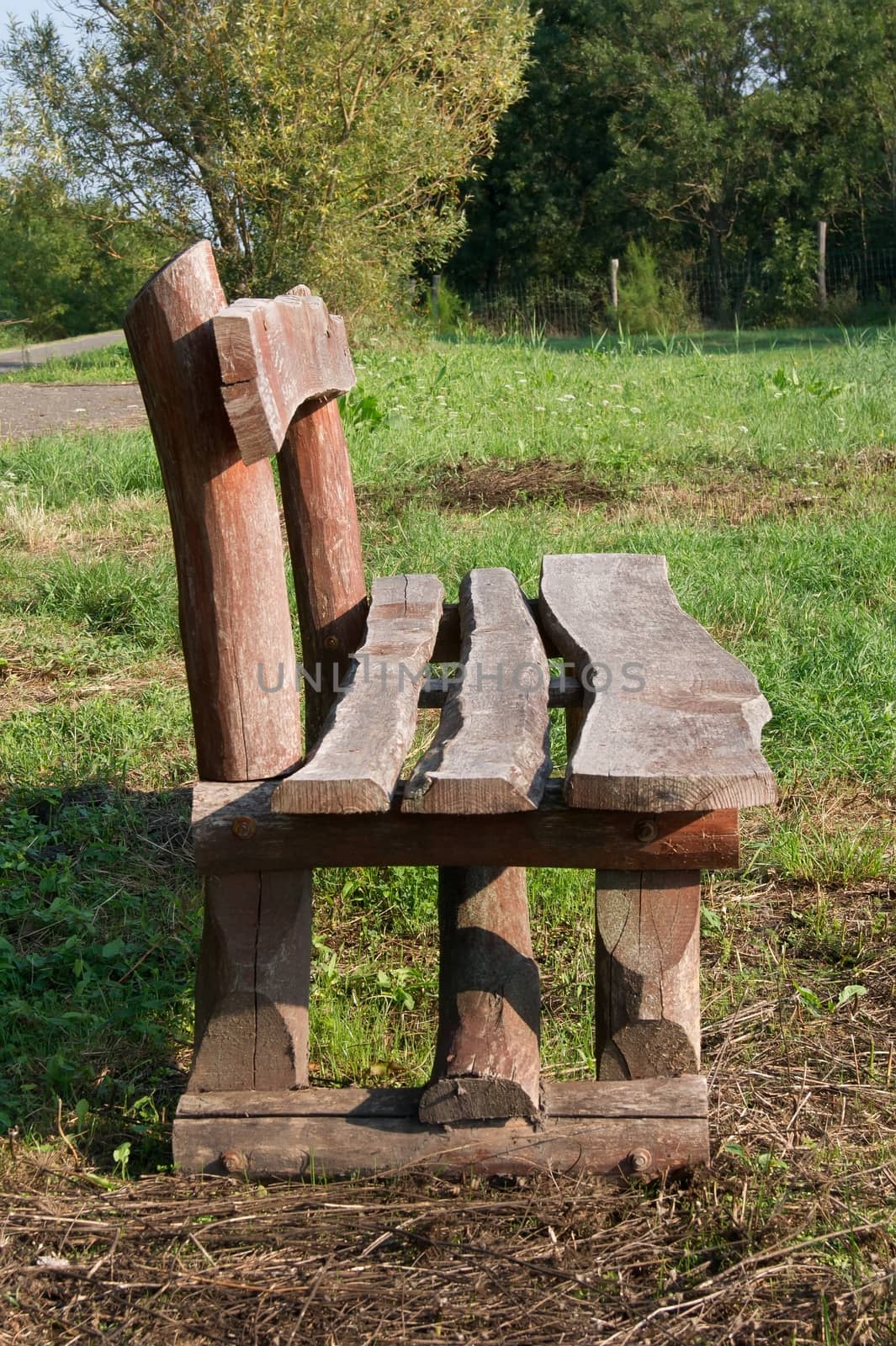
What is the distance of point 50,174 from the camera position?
14711 mm

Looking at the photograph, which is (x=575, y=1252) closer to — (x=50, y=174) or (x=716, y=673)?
(x=716, y=673)

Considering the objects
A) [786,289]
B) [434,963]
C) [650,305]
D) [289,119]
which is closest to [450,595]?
[434,963]

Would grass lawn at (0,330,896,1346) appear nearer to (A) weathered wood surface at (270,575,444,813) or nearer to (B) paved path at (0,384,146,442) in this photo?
(A) weathered wood surface at (270,575,444,813)

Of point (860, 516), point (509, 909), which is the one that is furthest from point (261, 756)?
point (860, 516)

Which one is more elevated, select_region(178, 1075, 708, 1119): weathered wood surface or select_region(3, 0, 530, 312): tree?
select_region(3, 0, 530, 312): tree

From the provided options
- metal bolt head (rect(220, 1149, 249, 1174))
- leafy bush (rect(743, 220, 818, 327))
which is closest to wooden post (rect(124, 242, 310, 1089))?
metal bolt head (rect(220, 1149, 249, 1174))

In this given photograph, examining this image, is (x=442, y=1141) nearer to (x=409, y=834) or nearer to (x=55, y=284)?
(x=409, y=834)

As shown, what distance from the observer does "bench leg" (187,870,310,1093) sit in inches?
76.7

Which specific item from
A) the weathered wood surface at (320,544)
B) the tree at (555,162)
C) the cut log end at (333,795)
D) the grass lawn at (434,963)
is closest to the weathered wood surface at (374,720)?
the cut log end at (333,795)

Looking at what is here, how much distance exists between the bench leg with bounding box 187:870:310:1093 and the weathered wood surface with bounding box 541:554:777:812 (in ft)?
1.76

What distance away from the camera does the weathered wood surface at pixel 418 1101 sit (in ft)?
6.09

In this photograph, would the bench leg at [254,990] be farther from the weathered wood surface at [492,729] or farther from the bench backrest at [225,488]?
the weathered wood surface at [492,729]

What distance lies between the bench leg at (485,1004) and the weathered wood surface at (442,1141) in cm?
5

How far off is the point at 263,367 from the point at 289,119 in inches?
497
